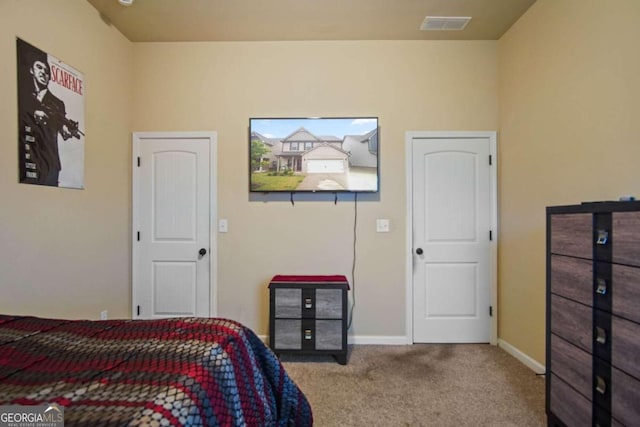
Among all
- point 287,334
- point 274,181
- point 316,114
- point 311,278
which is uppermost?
point 316,114

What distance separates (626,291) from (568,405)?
2.39 feet

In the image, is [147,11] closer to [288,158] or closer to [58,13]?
[58,13]

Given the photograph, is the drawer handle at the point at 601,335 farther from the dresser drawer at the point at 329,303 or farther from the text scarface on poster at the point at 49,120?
the text scarface on poster at the point at 49,120

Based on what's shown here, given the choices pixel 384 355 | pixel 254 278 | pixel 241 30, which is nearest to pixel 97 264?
pixel 254 278

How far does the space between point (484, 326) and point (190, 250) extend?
2996 mm

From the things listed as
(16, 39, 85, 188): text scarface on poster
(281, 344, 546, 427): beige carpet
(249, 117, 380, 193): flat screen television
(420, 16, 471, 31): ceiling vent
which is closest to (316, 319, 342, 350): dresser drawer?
(281, 344, 546, 427): beige carpet

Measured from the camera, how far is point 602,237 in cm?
139

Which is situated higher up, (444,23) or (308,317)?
(444,23)

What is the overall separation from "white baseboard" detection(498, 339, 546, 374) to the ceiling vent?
2946mm

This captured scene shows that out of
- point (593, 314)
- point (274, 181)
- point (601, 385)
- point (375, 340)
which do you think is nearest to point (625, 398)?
point (601, 385)

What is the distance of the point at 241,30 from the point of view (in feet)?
9.32

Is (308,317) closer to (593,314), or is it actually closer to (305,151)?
(305,151)

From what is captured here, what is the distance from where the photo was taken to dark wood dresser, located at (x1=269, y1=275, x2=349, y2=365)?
8.59 ft

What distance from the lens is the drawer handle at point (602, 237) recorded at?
1.36m
